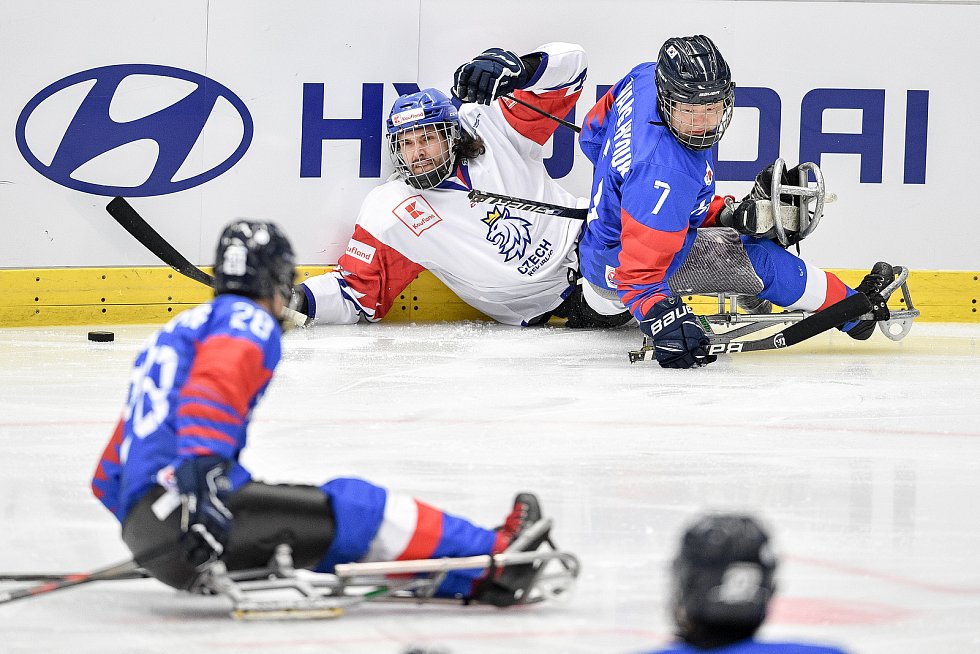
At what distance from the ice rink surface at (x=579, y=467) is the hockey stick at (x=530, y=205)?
0.49m

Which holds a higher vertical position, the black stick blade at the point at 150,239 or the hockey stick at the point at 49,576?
the black stick blade at the point at 150,239

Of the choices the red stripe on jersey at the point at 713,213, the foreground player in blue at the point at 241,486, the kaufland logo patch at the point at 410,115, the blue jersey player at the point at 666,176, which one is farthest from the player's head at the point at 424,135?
the foreground player in blue at the point at 241,486

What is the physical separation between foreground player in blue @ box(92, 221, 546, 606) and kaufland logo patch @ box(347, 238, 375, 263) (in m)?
3.59

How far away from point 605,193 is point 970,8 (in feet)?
7.10

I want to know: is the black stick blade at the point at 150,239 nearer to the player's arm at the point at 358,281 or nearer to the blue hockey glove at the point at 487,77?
the player's arm at the point at 358,281

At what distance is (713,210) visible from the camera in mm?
5461

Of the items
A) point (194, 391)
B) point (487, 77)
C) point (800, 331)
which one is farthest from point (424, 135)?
point (194, 391)

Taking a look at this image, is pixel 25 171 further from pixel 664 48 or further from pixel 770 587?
pixel 770 587

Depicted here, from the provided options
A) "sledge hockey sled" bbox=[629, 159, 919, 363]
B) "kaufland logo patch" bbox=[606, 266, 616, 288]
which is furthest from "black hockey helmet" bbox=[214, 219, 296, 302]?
"kaufland logo patch" bbox=[606, 266, 616, 288]

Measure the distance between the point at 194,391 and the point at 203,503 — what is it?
17 centimetres

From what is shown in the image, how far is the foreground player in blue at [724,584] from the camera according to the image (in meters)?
1.23

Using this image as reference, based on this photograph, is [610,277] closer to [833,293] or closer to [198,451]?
[833,293]

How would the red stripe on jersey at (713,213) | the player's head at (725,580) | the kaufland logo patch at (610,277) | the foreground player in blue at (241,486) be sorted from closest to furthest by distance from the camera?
the player's head at (725,580) → the foreground player in blue at (241,486) → the kaufland logo patch at (610,277) → the red stripe on jersey at (713,213)

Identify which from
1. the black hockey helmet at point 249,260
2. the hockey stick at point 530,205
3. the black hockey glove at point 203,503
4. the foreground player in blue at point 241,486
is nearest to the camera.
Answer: the black hockey glove at point 203,503
